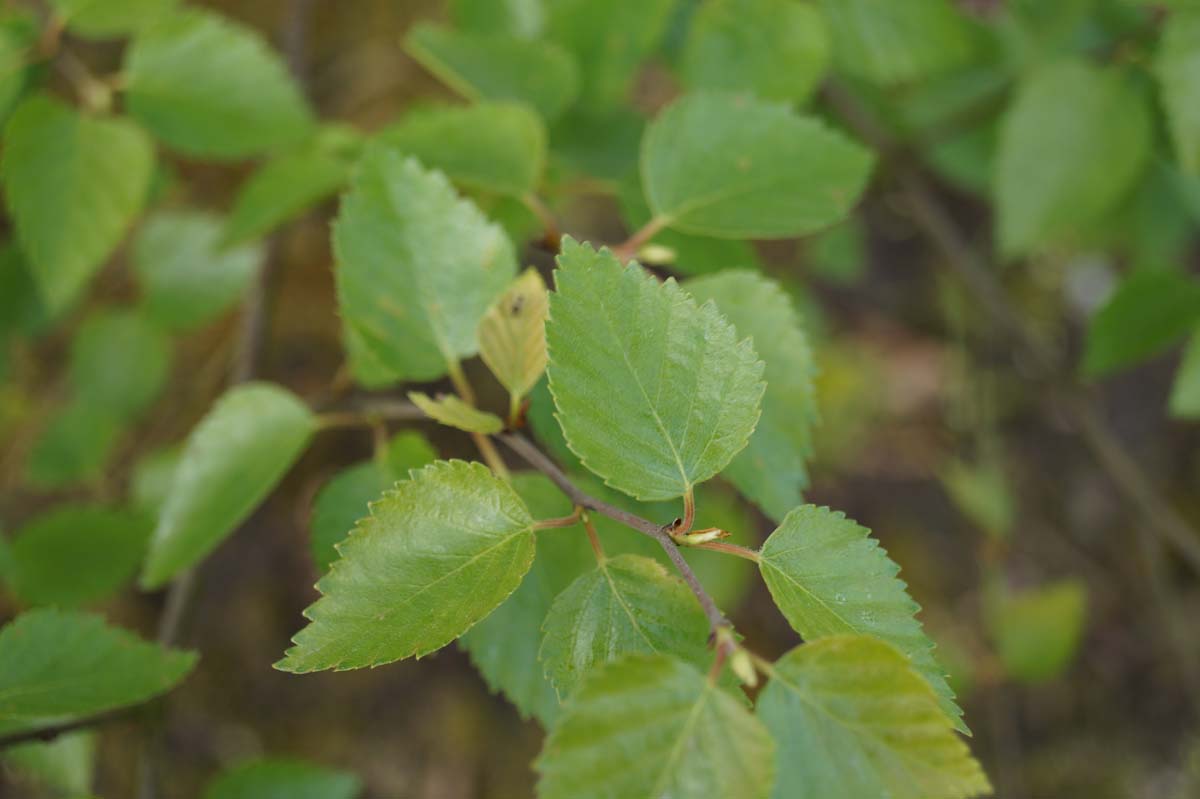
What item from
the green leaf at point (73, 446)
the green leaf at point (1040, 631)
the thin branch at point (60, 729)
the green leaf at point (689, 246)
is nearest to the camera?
the thin branch at point (60, 729)

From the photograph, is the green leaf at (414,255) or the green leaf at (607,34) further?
the green leaf at (607,34)

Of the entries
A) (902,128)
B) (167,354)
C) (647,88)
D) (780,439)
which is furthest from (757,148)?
(647,88)

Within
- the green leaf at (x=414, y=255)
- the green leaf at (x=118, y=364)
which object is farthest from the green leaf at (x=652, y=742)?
the green leaf at (x=118, y=364)

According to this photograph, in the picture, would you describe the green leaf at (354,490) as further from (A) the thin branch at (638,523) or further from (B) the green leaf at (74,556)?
(B) the green leaf at (74,556)

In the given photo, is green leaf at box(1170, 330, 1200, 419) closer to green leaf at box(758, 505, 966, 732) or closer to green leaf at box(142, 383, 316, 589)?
green leaf at box(758, 505, 966, 732)

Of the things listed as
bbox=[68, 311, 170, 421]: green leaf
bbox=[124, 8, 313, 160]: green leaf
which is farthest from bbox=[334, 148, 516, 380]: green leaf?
bbox=[68, 311, 170, 421]: green leaf

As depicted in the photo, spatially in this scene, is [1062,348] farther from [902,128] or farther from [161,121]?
[161,121]

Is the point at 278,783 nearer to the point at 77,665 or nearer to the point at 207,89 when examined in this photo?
the point at 77,665
